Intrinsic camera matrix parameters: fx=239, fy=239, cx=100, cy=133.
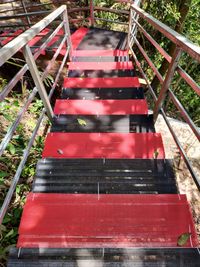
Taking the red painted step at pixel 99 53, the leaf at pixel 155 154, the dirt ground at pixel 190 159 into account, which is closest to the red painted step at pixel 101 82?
the dirt ground at pixel 190 159

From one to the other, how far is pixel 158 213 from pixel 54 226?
2.59ft

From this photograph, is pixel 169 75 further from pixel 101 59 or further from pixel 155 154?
pixel 101 59

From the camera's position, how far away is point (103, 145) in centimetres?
257

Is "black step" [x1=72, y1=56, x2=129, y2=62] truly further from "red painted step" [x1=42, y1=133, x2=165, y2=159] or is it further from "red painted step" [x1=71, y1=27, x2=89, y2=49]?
"red painted step" [x1=42, y1=133, x2=165, y2=159]

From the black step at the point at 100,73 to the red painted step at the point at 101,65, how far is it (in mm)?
177

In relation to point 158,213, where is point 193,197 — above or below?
below

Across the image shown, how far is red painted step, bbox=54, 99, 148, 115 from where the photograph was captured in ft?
10.4

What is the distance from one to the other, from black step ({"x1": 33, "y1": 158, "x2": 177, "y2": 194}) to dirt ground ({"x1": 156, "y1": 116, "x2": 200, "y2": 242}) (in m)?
0.86

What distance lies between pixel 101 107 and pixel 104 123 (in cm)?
40

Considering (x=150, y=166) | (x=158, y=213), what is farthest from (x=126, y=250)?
(x=150, y=166)

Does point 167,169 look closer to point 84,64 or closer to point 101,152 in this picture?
point 101,152

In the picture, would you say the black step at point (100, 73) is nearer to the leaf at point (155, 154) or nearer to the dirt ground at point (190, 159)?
the dirt ground at point (190, 159)

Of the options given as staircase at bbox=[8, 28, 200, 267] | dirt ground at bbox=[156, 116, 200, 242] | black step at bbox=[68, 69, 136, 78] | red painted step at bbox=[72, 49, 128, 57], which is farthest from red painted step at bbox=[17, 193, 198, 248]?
red painted step at bbox=[72, 49, 128, 57]

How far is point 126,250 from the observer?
1525 mm
